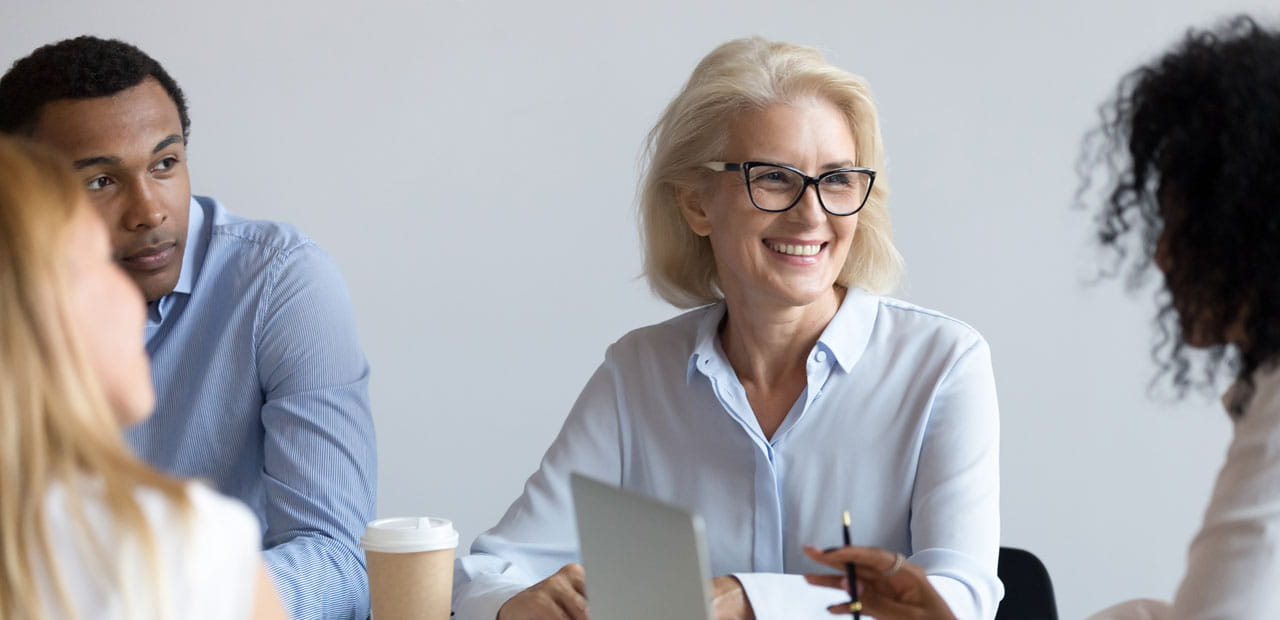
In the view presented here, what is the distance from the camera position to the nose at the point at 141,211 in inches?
79.7

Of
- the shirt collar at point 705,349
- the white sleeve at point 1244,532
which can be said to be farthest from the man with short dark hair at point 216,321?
the white sleeve at point 1244,532

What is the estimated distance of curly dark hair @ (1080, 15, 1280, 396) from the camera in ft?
3.90

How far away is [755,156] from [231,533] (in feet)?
4.03

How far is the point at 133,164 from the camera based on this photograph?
201cm

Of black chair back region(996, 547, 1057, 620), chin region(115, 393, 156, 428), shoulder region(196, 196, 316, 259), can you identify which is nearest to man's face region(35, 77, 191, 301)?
shoulder region(196, 196, 316, 259)

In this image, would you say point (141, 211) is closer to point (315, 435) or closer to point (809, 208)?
point (315, 435)

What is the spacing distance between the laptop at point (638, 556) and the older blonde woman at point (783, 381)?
52cm

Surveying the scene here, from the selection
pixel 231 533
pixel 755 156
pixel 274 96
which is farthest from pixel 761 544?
pixel 274 96

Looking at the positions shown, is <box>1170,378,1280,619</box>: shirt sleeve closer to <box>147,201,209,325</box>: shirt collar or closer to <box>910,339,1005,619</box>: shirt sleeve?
<box>910,339,1005,619</box>: shirt sleeve

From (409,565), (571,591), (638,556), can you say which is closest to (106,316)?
(638,556)

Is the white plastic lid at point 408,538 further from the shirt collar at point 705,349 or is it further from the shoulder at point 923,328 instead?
the shoulder at point 923,328

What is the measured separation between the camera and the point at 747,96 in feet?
6.50

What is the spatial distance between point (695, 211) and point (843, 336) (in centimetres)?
34

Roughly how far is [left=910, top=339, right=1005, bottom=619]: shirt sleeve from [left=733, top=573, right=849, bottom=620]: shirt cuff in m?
0.15
